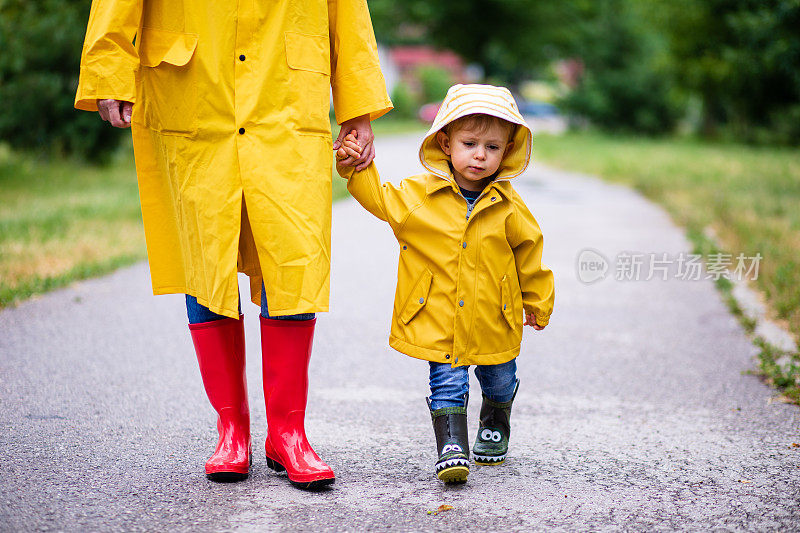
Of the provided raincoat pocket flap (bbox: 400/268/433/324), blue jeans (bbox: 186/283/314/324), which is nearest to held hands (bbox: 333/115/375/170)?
raincoat pocket flap (bbox: 400/268/433/324)

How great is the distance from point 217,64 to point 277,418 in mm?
1195

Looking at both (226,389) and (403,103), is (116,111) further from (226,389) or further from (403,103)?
(403,103)

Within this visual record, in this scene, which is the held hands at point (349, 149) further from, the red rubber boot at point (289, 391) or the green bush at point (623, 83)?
the green bush at point (623, 83)

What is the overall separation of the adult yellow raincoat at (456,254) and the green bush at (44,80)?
1076 cm

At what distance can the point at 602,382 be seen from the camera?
4.66 metres

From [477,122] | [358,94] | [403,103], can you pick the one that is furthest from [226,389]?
[403,103]

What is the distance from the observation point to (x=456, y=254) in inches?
124

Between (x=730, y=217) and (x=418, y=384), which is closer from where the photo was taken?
(x=418, y=384)

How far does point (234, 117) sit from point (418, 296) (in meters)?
0.88

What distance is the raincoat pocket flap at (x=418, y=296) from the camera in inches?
124

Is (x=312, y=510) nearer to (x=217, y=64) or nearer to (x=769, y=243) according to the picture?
(x=217, y=64)

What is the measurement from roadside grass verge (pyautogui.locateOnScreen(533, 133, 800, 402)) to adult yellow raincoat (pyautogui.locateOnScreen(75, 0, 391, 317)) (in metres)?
2.67

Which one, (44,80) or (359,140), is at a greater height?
(44,80)

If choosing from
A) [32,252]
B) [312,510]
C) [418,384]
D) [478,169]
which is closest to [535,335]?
[418,384]
